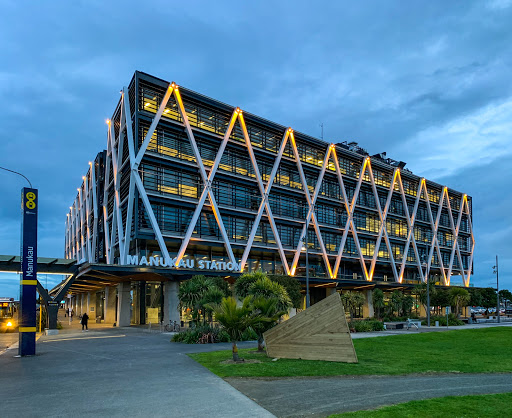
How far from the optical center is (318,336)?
1959 cm

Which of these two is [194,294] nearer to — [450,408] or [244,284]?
[244,284]

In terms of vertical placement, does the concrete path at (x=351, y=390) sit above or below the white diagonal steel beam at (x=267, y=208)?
below

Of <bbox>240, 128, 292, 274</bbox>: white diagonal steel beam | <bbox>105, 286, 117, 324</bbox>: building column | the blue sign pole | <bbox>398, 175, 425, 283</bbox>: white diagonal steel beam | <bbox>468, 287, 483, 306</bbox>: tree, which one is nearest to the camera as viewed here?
the blue sign pole

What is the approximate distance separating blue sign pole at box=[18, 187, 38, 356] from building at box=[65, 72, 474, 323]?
789 inches

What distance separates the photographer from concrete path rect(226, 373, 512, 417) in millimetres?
11484

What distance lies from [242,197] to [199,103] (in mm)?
13883

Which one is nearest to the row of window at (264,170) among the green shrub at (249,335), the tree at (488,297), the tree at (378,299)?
the tree at (378,299)

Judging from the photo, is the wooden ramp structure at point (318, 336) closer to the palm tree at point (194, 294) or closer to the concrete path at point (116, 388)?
the concrete path at point (116, 388)

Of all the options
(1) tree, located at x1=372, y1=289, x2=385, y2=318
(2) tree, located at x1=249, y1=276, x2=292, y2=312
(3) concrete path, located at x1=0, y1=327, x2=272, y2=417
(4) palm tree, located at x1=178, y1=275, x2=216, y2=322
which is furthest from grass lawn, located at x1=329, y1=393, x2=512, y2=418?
(1) tree, located at x1=372, y1=289, x2=385, y2=318

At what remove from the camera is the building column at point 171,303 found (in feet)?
160

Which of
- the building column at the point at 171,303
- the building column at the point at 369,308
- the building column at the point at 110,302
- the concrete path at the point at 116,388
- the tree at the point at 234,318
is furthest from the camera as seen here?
the building column at the point at 369,308

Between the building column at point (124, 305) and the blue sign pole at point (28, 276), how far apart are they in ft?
97.2

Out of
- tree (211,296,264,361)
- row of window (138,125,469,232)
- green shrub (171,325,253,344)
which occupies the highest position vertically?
row of window (138,125,469,232)

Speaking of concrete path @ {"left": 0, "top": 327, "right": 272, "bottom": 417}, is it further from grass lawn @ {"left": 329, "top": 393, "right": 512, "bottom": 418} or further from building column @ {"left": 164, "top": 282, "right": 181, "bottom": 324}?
building column @ {"left": 164, "top": 282, "right": 181, "bottom": 324}
